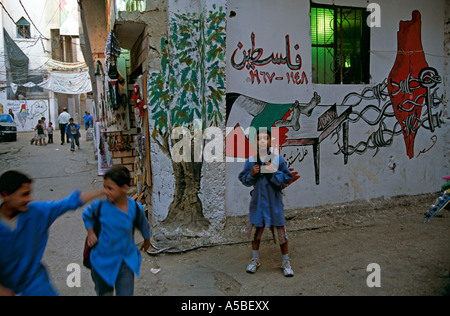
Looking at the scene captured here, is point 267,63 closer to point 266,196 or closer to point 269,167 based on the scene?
point 269,167

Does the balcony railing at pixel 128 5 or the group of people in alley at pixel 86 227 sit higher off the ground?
the balcony railing at pixel 128 5

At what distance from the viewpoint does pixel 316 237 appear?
495cm

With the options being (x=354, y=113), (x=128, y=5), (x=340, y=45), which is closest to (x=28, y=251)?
(x=128, y=5)

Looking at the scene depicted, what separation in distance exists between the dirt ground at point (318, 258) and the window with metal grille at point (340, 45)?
2025 mm

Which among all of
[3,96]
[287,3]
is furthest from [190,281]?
[3,96]

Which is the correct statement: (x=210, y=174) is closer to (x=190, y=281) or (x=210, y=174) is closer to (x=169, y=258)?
(x=169, y=258)

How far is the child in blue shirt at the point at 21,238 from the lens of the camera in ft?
7.18

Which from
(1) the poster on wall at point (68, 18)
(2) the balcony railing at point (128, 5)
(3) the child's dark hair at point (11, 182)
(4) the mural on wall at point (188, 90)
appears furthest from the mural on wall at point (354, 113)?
(1) the poster on wall at point (68, 18)

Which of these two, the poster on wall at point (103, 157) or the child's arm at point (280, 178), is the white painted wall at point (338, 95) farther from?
the poster on wall at point (103, 157)

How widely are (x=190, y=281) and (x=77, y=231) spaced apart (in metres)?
2.38

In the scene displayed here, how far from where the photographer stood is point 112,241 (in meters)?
2.44

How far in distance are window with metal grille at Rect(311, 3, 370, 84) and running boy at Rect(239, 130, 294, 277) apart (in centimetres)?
228

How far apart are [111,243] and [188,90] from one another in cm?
263

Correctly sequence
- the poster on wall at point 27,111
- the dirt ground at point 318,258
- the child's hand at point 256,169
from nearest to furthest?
the dirt ground at point 318,258
the child's hand at point 256,169
the poster on wall at point 27,111
